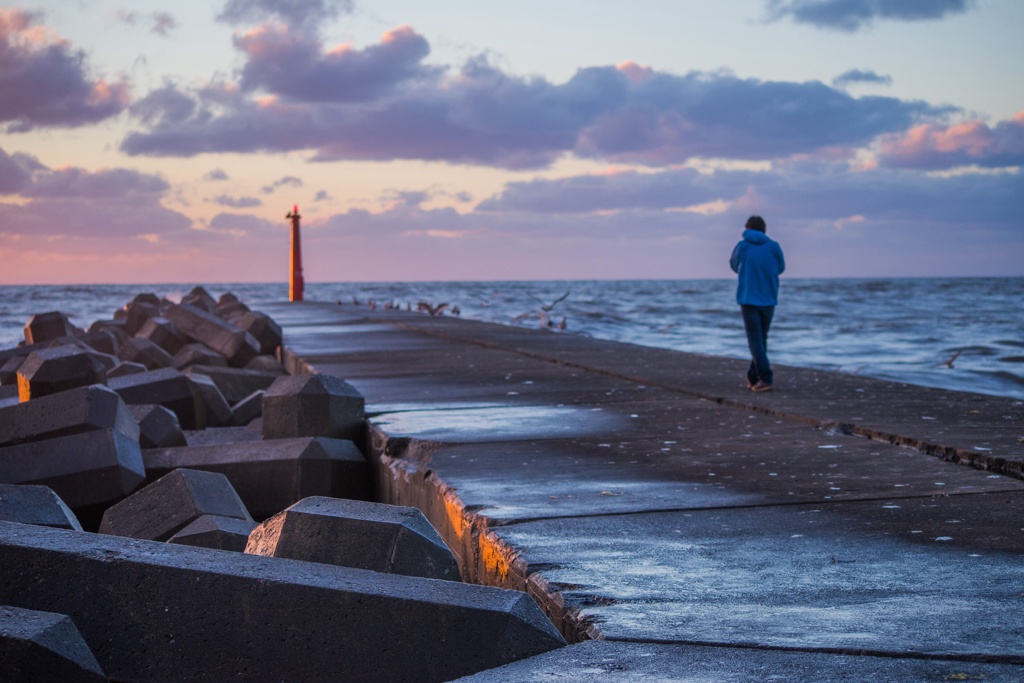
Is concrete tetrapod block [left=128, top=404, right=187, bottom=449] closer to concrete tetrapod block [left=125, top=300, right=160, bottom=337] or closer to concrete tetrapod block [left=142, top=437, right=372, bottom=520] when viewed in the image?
concrete tetrapod block [left=142, top=437, right=372, bottom=520]

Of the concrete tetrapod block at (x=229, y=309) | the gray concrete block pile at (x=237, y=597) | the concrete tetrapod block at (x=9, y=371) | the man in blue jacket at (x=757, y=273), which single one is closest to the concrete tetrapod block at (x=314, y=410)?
the gray concrete block pile at (x=237, y=597)

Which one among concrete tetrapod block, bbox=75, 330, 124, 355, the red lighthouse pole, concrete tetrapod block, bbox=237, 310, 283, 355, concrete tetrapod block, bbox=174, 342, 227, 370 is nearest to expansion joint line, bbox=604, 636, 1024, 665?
concrete tetrapod block, bbox=174, 342, 227, 370

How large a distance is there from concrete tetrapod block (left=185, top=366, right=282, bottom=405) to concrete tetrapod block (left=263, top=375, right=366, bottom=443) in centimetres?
296

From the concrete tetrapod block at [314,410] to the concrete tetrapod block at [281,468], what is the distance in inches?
10.9

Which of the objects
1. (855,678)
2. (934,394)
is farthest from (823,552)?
(934,394)

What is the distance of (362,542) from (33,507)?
1109 mm

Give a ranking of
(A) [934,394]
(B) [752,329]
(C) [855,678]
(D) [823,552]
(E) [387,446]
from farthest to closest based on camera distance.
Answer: (B) [752,329], (A) [934,394], (E) [387,446], (D) [823,552], (C) [855,678]

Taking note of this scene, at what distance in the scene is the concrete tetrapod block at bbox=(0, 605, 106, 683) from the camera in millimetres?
1604

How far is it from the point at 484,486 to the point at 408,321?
11.0m

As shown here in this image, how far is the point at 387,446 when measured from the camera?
4.15 meters

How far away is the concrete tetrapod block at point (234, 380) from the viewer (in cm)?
778

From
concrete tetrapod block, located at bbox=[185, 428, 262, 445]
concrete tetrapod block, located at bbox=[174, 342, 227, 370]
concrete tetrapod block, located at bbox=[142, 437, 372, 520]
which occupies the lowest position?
concrete tetrapod block, located at bbox=[185, 428, 262, 445]

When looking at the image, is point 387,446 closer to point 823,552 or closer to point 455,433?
point 455,433

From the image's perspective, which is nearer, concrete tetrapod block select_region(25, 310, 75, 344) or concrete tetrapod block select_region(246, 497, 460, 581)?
concrete tetrapod block select_region(246, 497, 460, 581)
